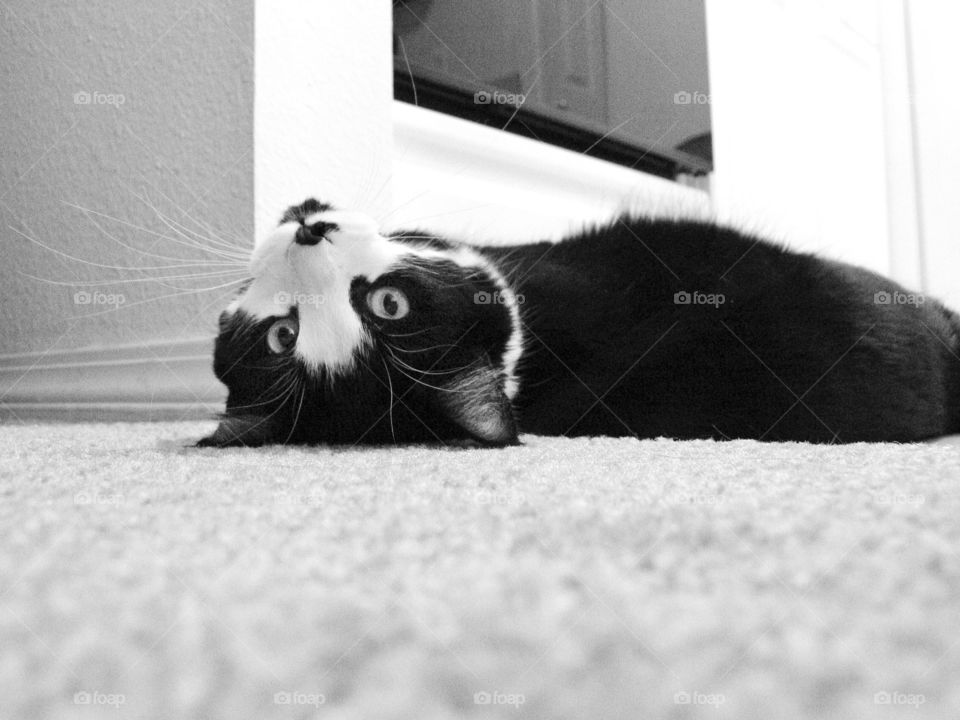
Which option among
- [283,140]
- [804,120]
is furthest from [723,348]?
[804,120]

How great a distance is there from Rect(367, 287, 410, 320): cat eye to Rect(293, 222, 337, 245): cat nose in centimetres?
8

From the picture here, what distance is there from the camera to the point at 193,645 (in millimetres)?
227

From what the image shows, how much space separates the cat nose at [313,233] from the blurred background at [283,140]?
16 centimetres

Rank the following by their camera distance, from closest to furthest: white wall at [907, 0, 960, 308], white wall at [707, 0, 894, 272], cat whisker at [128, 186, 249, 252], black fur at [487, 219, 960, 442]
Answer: black fur at [487, 219, 960, 442] → cat whisker at [128, 186, 249, 252] → white wall at [707, 0, 894, 272] → white wall at [907, 0, 960, 308]

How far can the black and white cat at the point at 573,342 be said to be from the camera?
0.85 meters

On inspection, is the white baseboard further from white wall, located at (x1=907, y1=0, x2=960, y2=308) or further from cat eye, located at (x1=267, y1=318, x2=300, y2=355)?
white wall, located at (x1=907, y1=0, x2=960, y2=308)

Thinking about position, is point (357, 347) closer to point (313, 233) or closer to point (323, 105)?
point (313, 233)

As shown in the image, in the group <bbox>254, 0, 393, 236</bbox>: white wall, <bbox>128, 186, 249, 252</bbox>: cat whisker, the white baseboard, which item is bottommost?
the white baseboard

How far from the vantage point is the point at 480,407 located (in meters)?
0.81

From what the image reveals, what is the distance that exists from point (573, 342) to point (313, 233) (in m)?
0.38

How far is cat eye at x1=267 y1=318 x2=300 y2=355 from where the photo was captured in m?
0.88

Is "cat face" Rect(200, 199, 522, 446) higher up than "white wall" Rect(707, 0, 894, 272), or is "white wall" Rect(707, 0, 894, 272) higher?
"white wall" Rect(707, 0, 894, 272)

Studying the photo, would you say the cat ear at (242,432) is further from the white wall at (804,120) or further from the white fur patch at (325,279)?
the white wall at (804,120)

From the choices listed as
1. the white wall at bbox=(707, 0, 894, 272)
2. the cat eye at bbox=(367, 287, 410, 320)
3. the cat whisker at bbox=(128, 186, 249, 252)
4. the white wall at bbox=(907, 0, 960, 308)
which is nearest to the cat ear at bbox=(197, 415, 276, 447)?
the cat eye at bbox=(367, 287, 410, 320)
